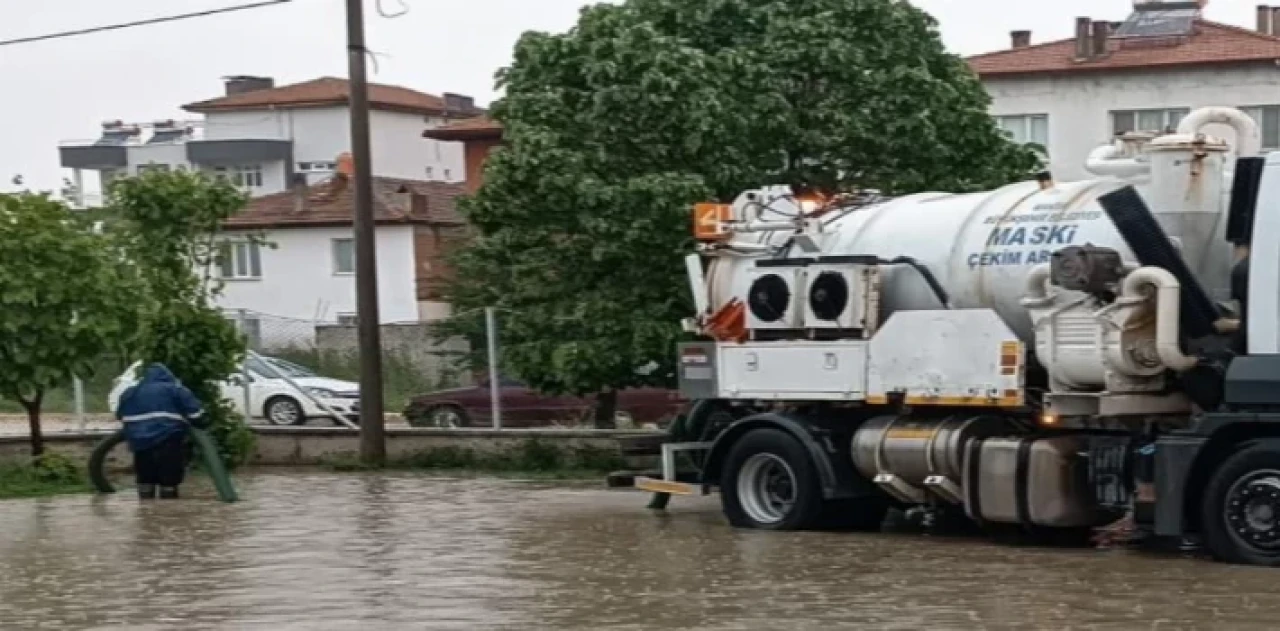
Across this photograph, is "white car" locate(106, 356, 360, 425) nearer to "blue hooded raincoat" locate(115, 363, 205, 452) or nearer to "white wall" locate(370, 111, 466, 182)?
"blue hooded raincoat" locate(115, 363, 205, 452)

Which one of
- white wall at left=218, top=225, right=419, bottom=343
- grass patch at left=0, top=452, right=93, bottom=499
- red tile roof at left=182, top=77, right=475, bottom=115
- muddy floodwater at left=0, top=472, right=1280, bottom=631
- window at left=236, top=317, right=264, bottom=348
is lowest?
muddy floodwater at left=0, top=472, right=1280, bottom=631

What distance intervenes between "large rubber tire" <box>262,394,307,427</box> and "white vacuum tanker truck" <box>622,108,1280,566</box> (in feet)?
40.3

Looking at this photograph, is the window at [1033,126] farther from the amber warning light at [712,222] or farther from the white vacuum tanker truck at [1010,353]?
the amber warning light at [712,222]

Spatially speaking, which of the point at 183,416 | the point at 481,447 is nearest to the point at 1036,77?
the point at 481,447

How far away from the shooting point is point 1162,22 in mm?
57000

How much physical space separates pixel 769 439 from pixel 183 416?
7.10 meters

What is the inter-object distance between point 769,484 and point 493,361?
804 centimetres

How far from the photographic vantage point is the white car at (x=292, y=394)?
29875 millimetres

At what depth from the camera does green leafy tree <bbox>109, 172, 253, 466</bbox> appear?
81.4 ft

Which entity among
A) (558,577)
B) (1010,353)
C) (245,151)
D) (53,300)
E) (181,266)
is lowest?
(558,577)

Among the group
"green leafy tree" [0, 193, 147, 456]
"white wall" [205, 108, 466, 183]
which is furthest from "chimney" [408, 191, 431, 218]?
"green leafy tree" [0, 193, 147, 456]

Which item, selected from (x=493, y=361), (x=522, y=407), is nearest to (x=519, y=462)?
(x=493, y=361)

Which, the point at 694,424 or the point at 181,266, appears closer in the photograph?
→ the point at 694,424

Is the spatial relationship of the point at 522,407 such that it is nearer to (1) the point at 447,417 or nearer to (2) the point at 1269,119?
(1) the point at 447,417
